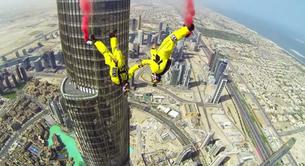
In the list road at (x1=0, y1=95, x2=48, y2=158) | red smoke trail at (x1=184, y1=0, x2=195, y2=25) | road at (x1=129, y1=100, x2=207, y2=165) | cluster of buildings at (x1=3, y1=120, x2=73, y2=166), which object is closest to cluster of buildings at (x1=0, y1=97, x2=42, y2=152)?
road at (x1=0, y1=95, x2=48, y2=158)

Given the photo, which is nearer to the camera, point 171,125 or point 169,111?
point 171,125

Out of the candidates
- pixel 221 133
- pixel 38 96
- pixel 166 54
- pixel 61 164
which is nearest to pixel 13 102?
pixel 38 96

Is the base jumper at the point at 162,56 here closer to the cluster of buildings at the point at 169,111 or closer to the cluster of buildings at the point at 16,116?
the cluster of buildings at the point at 169,111

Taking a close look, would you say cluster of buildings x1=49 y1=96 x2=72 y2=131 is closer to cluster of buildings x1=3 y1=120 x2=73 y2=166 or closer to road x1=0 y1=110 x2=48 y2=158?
cluster of buildings x1=3 y1=120 x2=73 y2=166

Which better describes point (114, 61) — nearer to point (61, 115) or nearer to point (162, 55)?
point (162, 55)

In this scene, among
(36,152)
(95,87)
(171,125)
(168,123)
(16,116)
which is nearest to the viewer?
(95,87)

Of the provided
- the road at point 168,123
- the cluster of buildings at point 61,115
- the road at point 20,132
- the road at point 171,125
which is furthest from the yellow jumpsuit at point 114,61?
the road at point 20,132

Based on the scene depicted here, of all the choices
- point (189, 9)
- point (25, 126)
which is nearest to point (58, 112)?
point (25, 126)
